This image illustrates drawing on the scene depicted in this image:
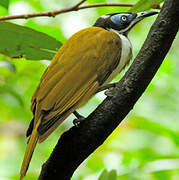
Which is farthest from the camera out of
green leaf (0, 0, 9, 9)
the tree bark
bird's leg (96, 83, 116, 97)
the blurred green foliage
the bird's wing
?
the blurred green foliage

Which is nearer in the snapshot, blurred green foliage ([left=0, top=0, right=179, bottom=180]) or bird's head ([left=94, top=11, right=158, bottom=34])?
bird's head ([left=94, top=11, right=158, bottom=34])

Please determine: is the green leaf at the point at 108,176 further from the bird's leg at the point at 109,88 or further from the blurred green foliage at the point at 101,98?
the blurred green foliage at the point at 101,98

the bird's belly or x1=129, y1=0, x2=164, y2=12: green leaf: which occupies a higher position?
x1=129, y1=0, x2=164, y2=12: green leaf

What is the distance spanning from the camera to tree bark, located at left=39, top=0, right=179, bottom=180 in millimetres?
2072

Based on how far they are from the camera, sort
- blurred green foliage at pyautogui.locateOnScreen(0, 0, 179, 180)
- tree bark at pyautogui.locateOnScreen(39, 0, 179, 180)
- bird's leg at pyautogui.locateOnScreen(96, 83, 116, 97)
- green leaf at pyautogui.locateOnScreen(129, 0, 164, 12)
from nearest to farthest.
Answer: tree bark at pyautogui.locateOnScreen(39, 0, 179, 180), bird's leg at pyautogui.locateOnScreen(96, 83, 116, 97), green leaf at pyautogui.locateOnScreen(129, 0, 164, 12), blurred green foliage at pyautogui.locateOnScreen(0, 0, 179, 180)

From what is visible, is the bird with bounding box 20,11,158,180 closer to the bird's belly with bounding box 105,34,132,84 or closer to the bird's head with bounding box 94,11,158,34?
the bird's belly with bounding box 105,34,132,84

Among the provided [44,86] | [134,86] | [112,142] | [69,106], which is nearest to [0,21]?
[44,86]

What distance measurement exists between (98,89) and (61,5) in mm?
2606

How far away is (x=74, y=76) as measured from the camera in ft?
9.74

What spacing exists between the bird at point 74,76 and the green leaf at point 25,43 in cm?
8

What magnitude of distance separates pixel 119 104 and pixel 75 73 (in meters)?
0.79

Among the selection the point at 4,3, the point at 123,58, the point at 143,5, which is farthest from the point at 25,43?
the point at 143,5

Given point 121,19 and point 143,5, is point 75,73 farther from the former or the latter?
point 121,19

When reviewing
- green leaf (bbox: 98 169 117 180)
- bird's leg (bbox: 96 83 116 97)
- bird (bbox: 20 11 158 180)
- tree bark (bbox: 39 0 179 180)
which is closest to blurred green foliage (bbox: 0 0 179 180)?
bird (bbox: 20 11 158 180)
